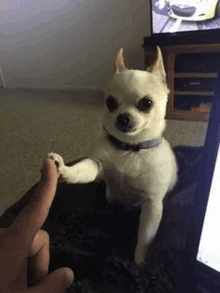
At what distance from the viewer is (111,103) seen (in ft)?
2.05

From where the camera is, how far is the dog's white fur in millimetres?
592

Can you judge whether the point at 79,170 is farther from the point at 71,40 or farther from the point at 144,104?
the point at 71,40

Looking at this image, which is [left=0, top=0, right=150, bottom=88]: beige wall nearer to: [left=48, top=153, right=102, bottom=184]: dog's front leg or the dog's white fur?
the dog's white fur

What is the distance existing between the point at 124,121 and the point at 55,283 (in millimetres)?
344

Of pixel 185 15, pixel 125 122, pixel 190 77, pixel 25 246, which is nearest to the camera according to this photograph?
pixel 25 246

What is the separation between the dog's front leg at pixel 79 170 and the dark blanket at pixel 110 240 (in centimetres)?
13

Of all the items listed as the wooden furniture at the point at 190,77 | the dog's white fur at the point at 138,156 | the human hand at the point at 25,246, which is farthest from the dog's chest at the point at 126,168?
the wooden furniture at the point at 190,77

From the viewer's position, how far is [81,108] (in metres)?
2.17

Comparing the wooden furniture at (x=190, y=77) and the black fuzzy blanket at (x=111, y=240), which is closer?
the black fuzzy blanket at (x=111, y=240)

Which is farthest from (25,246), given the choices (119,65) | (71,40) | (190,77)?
(71,40)

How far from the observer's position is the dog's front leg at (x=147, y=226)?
61cm

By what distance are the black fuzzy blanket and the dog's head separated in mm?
150

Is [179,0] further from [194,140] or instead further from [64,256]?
[64,256]

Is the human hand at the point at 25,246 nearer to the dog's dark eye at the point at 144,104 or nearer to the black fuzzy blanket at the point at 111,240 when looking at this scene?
the black fuzzy blanket at the point at 111,240
